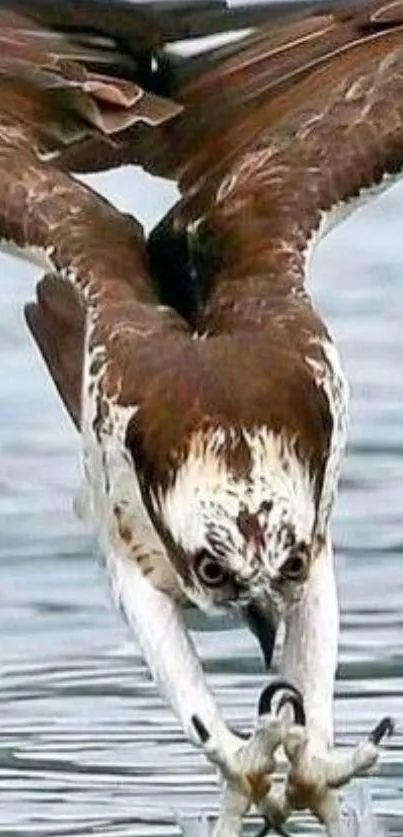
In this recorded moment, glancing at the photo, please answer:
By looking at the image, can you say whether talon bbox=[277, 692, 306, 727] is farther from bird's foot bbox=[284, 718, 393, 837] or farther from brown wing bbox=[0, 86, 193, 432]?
brown wing bbox=[0, 86, 193, 432]

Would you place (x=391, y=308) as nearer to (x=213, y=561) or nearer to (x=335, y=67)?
(x=335, y=67)

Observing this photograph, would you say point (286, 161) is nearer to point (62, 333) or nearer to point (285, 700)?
point (62, 333)

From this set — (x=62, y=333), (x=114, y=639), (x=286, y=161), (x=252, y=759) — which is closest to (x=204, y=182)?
(x=286, y=161)

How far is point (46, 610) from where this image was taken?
17.2 metres

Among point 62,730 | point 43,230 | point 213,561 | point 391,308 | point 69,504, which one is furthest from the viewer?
point 391,308

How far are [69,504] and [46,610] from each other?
3.43 ft

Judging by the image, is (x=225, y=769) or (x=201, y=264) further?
(x=201, y=264)

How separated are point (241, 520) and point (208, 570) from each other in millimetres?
169

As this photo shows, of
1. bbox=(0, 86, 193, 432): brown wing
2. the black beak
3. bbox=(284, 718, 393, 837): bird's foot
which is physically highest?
bbox=(0, 86, 193, 432): brown wing

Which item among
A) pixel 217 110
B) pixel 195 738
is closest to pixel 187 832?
pixel 195 738

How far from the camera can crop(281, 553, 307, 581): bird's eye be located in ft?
43.4

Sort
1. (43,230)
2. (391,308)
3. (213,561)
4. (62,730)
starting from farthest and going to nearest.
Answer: (391,308)
(62,730)
(43,230)
(213,561)

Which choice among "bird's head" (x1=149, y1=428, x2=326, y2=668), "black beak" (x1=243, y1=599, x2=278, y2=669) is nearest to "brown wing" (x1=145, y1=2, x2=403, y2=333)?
"bird's head" (x1=149, y1=428, x2=326, y2=668)

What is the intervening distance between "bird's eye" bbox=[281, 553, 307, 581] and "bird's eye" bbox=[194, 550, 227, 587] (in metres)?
0.14
